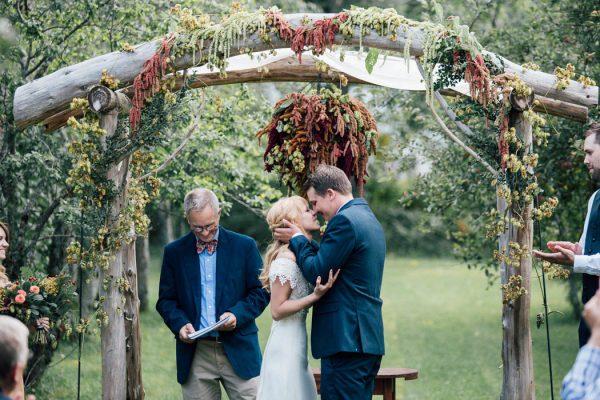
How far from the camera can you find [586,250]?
5301mm

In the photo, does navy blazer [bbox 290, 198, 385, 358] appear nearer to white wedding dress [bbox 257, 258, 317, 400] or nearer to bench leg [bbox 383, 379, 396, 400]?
white wedding dress [bbox 257, 258, 317, 400]

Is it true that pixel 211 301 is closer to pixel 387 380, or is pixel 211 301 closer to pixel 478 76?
pixel 387 380

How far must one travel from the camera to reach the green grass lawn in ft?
32.4

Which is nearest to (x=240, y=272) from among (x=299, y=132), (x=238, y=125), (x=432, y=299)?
(x=299, y=132)

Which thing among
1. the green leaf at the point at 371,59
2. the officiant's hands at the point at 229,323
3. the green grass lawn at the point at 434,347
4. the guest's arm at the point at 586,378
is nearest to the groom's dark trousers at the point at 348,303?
the officiant's hands at the point at 229,323

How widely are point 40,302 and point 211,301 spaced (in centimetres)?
105

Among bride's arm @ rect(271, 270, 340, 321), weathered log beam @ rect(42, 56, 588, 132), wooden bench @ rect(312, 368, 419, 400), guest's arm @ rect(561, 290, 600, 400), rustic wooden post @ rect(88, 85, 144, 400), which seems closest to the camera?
guest's arm @ rect(561, 290, 600, 400)

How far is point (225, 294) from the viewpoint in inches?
221

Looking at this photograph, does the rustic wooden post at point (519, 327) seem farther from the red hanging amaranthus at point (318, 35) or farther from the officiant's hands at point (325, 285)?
the officiant's hands at point (325, 285)

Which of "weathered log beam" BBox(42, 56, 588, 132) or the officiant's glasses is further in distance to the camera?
"weathered log beam" BBox(42, 56, 588, 132)

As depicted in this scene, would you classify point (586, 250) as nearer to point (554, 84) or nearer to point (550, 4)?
point (554, 84)

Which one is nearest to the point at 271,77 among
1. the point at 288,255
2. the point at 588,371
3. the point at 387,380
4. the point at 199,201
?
the point at 199,201

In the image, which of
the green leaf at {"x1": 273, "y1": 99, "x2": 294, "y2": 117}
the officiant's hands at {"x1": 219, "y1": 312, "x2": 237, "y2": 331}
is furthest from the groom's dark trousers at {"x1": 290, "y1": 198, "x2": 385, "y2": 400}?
the green leaf at {"x1": 273, "y1": 99, "x2": 294, "y2": 117}

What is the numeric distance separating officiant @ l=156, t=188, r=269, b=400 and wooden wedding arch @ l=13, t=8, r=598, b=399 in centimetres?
48
